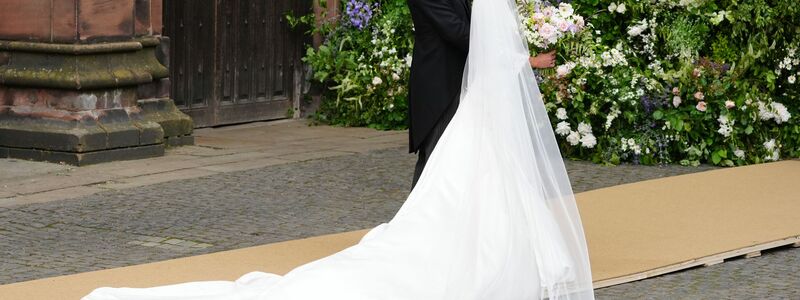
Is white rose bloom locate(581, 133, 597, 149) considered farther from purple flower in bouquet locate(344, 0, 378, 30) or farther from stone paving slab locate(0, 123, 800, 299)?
purple flower in bouquet locate(344, 0, 378, 30)

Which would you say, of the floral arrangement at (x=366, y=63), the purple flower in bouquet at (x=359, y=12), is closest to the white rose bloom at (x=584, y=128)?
the floral arrangement at (x=366, y=63)

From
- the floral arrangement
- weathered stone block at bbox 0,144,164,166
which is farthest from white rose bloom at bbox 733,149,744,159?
weathered stone block at bbox 0,144,164,166

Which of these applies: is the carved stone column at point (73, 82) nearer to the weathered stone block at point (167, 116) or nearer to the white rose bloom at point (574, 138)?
the weathered stone block at point (167, 116)

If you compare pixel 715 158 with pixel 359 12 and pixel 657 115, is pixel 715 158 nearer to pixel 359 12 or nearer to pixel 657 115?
pixel 657 115

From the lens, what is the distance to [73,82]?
10.7 m

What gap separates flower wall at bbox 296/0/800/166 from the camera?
37.3 feet

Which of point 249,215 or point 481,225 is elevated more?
point 481,225

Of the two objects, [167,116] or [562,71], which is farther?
[167,116]

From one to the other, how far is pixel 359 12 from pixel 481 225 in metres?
7.32

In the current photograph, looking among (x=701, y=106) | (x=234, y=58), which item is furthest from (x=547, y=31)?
(x=234, y=58)

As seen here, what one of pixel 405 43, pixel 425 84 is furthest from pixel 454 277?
pixel 405 43

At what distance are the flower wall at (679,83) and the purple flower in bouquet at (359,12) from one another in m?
2.45

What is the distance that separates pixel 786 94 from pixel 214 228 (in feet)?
17.5

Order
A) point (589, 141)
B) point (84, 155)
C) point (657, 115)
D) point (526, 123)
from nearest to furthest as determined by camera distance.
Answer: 1. point (526, 123)
2. point (84, 155)
3. point (657, 115)
4. point (589, 141)
